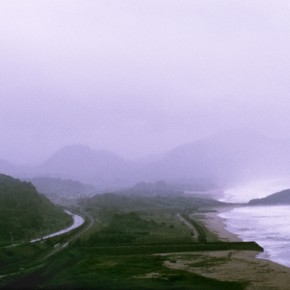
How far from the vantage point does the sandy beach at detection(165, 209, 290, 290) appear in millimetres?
55078

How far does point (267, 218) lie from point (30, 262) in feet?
256

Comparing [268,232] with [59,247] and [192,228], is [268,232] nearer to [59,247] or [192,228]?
[192,228]

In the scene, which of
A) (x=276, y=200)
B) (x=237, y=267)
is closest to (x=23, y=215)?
(x=237, y=267)

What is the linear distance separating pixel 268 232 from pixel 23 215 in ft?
178

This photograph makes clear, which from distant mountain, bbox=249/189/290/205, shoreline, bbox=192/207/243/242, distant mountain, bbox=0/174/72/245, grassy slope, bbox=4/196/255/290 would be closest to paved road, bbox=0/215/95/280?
grassy slope, bbox=4/196/255/290

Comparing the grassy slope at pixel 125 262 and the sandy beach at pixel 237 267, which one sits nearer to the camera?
the sandy beach at pixel 237 267

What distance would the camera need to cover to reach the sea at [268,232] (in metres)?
73.2

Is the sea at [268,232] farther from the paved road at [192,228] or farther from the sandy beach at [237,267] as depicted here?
the paved road at [192,228]

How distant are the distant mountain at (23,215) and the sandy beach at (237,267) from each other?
113 feet

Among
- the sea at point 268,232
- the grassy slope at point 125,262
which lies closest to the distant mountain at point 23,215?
the grassy slope at point 125,262

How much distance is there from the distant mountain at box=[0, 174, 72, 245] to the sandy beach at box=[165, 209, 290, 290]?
1354 inches

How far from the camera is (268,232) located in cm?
9900

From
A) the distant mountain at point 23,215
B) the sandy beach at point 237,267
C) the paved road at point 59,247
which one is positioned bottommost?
the sandy beach at point 237,267

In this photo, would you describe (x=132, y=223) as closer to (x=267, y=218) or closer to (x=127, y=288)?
(x=267, y=218)
